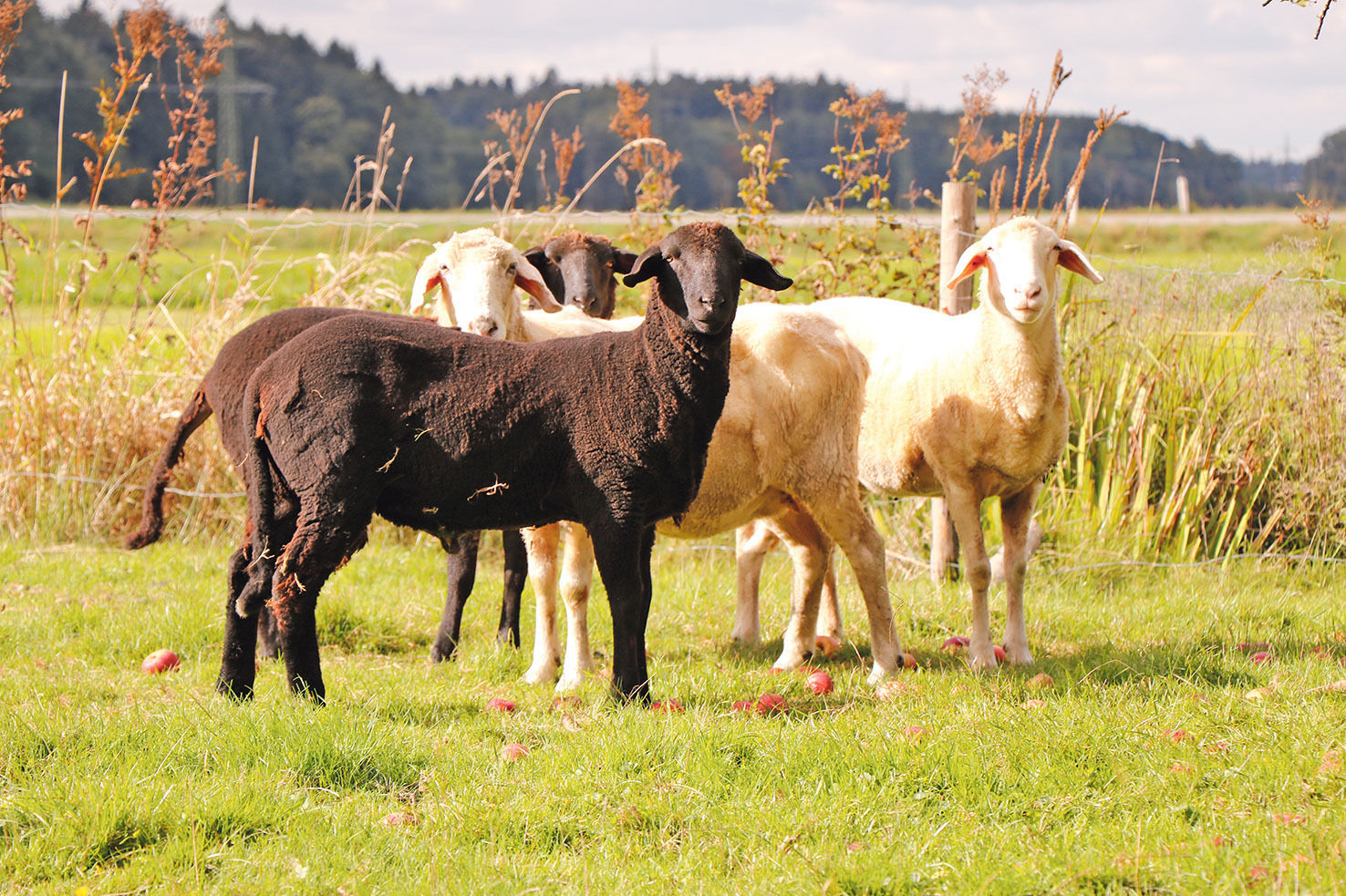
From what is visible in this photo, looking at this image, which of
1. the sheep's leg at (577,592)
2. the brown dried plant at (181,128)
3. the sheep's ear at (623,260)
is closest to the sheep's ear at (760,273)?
the sheep's leg at (577,592)

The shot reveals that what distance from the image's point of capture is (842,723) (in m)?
4.02

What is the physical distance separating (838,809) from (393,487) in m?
2.00

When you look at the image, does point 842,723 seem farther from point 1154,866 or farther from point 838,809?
point 1154,866

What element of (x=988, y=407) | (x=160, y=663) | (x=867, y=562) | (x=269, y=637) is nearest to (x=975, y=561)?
(x=867, y=562)

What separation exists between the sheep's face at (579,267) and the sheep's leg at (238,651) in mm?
2282

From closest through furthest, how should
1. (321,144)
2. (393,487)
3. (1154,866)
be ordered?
(1154,866) → (393,487) → (321,144)

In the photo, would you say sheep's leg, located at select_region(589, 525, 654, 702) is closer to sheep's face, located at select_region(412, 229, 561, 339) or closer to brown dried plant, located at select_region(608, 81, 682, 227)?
sheep's face, located at select_region(412, 229, 561, 339)

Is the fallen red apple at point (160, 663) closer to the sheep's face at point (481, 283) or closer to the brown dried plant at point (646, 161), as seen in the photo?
the sheep's face at point (481, 283)

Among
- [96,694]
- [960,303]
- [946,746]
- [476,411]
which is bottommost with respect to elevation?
[96,694]

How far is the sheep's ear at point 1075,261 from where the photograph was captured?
507 centimetres

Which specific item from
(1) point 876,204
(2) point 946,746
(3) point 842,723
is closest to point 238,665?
(3) point 842,723

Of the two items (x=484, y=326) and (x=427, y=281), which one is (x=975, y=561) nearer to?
(x=484, y=326)

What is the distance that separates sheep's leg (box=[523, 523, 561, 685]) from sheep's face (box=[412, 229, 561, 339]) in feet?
2.91

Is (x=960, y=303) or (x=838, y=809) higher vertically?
(x=960, y=303)
